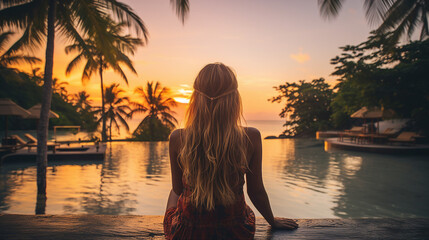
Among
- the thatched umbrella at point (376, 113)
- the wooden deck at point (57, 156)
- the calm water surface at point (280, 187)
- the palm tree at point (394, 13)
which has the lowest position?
the calm water surface at point (280, 187)

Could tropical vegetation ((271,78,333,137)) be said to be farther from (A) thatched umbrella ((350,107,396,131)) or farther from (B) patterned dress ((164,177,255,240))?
(B) patterned dress ((164,177,255,240))

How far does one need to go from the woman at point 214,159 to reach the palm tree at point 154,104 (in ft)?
62.5

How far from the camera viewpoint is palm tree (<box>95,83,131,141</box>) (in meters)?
19.0

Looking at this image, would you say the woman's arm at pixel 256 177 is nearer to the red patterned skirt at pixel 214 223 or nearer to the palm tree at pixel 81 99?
the red patterned skirt at pixel 214 223

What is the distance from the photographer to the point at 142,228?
62.7 inches

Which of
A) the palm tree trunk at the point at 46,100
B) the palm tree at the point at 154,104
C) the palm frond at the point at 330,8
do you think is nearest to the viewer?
the palm tree trunk at the point at 46,100

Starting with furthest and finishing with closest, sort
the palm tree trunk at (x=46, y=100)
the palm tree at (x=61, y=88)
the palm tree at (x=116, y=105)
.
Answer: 1. the palm tree at (x=61, y=88)
2. the palm tree at (x=116, y=105)
3. the palm tree trunk at (x=46, y=100)

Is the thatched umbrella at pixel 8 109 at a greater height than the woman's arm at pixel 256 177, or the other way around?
the thatched umbrella at pixel 8 109

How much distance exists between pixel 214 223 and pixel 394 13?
41.1 feet

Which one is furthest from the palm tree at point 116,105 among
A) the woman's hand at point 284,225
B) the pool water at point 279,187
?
the woman's hand at point 284,225

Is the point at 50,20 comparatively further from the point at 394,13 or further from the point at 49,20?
the point at 394,13

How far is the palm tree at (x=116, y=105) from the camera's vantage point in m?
19.0

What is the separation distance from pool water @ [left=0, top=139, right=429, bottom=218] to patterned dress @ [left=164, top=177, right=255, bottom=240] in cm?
464

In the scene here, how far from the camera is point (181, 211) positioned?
4.01 ft
